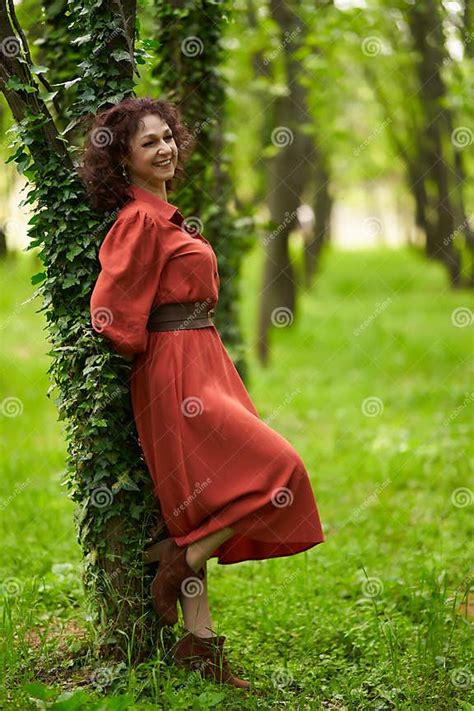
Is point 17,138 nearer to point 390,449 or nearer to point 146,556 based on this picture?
point 146,556

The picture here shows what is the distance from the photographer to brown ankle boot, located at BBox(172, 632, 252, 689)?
149 inches

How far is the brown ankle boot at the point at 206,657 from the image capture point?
12.4 feet

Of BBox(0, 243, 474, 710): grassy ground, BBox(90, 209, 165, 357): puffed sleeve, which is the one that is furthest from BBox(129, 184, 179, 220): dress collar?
BBox(0, 243, 474, 710): grassy ground

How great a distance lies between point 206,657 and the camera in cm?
380

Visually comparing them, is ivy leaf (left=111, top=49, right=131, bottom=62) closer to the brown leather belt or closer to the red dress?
the red dress

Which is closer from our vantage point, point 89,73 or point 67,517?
point 89,73

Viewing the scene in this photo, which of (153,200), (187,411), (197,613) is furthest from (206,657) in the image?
(153,200)

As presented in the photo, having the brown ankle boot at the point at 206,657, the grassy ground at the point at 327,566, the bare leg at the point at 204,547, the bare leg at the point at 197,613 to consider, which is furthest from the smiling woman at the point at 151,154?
the brown ankle boot at the point at 206,657

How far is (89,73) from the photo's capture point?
384 cm

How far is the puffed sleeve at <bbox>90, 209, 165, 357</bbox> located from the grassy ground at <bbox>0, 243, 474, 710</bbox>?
74 centimetres

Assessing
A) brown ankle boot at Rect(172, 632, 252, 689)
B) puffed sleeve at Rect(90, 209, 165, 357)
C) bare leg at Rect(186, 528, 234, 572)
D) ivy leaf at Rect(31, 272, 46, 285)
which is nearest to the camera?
puffed sleeve at Rect(90, 209, 165, 357)

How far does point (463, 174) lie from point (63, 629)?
49.4 feet

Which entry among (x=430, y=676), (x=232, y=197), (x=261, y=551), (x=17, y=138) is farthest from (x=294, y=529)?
(x=232, y=197)

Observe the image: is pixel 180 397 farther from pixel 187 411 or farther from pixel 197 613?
pixel 197 613
